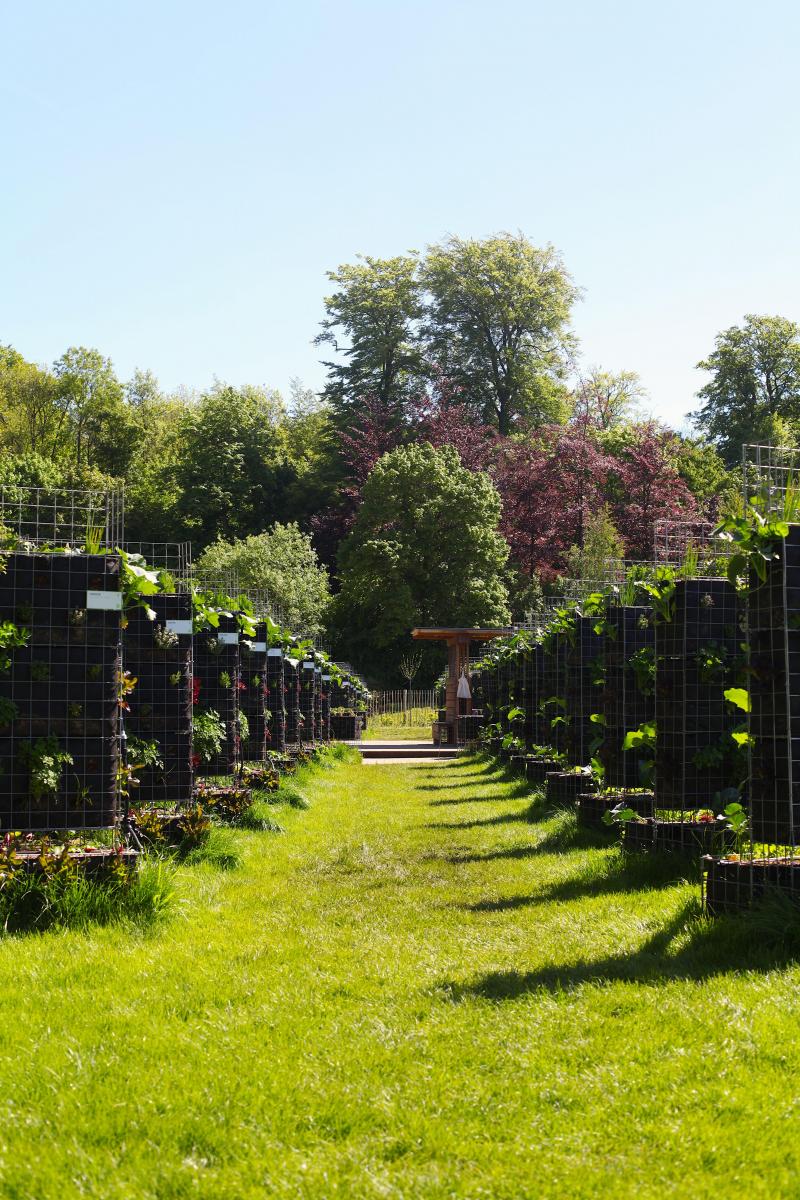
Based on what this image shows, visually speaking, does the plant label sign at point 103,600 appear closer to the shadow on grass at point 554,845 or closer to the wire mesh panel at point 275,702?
the shadow on grass at point 554,845

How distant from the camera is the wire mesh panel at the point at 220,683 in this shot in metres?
10.5

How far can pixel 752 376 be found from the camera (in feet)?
182

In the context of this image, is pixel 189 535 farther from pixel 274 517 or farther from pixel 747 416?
pixel 747 416

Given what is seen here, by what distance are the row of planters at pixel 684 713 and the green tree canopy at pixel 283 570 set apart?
2746 cm

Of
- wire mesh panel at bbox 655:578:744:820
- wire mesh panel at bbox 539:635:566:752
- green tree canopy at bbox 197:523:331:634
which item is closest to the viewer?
wire mesh panel at bbox 655:578:744:820

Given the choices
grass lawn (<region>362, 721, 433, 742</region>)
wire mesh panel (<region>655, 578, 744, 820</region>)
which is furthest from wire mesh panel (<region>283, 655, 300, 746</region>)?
grass lawn (<region>362, 721, 433, 742</region>)

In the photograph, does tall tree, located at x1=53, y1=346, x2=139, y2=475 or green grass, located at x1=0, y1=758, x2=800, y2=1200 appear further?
tall tree, located at x1=53, y1=346, x2=139, y2=475

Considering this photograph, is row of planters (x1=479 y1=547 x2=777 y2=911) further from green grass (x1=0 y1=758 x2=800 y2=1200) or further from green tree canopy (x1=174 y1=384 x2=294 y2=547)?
green tree canopy (x1=174 y1=384 x2=294 y2=547)

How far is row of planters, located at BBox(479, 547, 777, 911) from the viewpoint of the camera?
5.87 metres

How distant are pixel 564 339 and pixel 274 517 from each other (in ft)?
57.2

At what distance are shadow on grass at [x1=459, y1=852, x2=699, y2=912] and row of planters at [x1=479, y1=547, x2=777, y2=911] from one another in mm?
199

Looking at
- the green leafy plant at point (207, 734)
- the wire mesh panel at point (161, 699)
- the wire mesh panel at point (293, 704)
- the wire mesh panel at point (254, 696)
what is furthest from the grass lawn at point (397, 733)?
the wire mesh panel at point (161, 699)

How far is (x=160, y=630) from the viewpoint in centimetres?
864

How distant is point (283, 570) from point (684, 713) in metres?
35.8
